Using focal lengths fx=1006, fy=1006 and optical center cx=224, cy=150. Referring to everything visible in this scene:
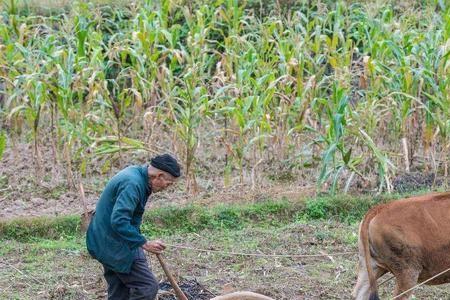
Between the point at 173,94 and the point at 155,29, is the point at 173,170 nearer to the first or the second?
the point at 173,94

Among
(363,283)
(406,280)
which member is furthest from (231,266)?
(406,280)

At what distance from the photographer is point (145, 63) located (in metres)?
13.8

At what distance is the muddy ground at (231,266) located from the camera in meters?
9.53

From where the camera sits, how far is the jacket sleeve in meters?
7.72

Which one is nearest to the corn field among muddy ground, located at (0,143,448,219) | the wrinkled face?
muddy ground, located at (0,143,448,219)

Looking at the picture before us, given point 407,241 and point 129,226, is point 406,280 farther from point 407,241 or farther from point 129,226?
point 129,226

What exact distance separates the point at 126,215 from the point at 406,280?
8.44ft

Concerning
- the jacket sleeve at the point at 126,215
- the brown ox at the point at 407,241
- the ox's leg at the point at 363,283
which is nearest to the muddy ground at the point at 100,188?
the ox's leg at the point at 363,283

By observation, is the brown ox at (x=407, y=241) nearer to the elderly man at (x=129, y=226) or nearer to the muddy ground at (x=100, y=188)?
the elderly man at (x=129, y=226)

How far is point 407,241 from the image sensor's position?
28.4 ft

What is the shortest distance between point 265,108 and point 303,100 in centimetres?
52

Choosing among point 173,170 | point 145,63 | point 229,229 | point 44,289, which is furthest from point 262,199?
point 173,170

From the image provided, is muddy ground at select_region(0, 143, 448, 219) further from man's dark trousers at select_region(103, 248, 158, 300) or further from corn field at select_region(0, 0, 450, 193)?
man's dark trousers at select_region(103, 248, 158, 300)

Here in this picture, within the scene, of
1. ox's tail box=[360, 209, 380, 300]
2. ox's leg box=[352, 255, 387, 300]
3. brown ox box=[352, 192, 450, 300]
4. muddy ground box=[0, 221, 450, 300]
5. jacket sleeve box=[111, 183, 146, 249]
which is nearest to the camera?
jacket sleeve box=[111, 183, 146, 249]
